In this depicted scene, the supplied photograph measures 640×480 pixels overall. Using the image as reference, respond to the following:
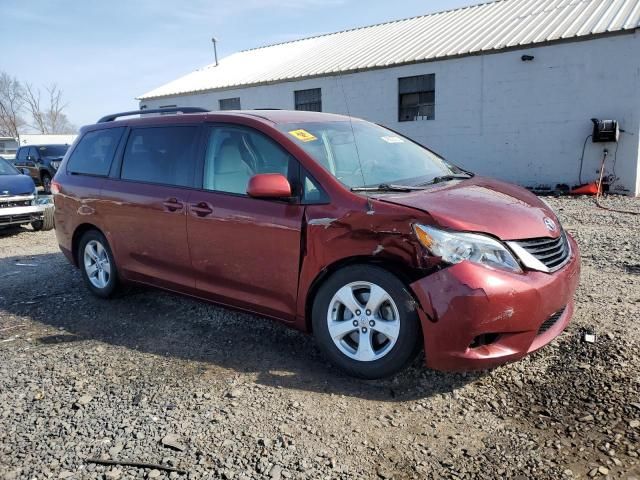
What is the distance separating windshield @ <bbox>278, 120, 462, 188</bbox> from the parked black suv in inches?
670

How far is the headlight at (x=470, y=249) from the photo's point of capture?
2941 millimetres

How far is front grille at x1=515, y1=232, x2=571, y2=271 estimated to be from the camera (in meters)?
3.09

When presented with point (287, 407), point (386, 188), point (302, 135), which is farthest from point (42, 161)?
point (287, 407)

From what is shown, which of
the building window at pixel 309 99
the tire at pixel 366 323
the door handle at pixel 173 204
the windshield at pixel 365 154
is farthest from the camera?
the building window at pixel 309 99

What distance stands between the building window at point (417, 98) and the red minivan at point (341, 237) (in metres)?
11.3

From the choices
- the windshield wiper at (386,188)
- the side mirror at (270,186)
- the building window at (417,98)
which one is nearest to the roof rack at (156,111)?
the side mirror at (270,186)

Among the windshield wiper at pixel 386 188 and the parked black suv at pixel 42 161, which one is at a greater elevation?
the windshield wiper at pixel 386 188

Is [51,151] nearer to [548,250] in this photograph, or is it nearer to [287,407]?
[287,407]

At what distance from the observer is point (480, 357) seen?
293cm

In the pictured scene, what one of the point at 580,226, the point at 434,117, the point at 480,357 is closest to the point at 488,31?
the point at 434,117

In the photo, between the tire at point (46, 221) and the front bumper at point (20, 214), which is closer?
the front bumper at point (20, 214)

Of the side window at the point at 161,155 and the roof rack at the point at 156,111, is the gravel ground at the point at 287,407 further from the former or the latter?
the roof rack at the point at 156,111

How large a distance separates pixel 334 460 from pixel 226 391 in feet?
3.14

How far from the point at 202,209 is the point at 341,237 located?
1.27 meters
